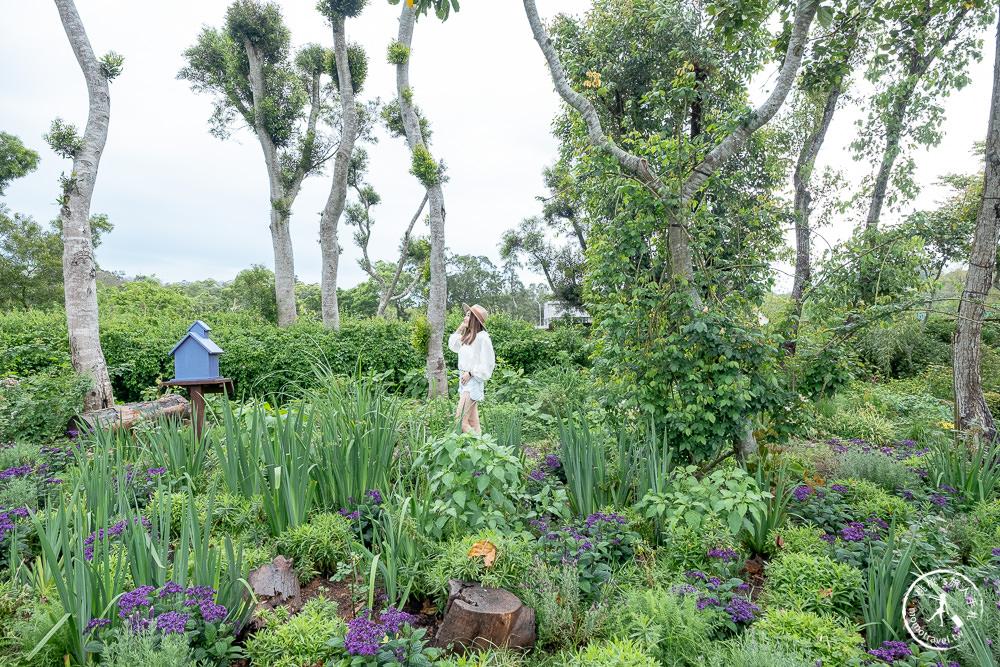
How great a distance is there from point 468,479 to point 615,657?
1012 mm

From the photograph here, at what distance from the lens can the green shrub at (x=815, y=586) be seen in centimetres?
205

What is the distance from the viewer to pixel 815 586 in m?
2.10

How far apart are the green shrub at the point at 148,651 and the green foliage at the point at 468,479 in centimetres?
110

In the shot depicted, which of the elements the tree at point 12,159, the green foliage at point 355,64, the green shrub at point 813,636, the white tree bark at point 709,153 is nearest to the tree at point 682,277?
the white tree bark at point 709,153

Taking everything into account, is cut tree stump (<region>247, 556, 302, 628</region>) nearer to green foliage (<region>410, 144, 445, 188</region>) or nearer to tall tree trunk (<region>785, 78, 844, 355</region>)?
green foliage (<region>410, 144, 445, 188</region>)

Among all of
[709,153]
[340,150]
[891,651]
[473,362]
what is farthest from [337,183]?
[891,651]

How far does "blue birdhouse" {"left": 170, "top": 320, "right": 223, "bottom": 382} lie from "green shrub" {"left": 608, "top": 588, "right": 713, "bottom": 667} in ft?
13.8

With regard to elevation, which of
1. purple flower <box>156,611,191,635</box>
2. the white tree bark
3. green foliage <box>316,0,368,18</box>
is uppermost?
green foliage <box>316,0,368,18</box>

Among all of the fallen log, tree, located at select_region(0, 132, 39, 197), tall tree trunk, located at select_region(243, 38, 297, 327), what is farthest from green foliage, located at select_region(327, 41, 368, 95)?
tree, located at select_region(0, 132, 39, 197)

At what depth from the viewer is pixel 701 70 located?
8094mm

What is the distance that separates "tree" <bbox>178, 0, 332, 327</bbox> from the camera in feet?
41.2

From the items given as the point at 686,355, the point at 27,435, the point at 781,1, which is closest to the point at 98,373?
the point at 27,435

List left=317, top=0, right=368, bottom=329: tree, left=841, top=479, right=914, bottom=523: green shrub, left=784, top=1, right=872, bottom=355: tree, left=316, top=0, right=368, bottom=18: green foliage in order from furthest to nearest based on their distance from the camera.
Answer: left=317, top=0, right=368, bottom=329: tree
left=316, top=0, right=368, bottom=18: green foliage
left=784, top=1, right=872, bottom=355: tree
left=841, top=479, right=914, bottom=523: green shrub

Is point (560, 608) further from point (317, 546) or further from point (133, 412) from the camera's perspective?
point (133, 412)
